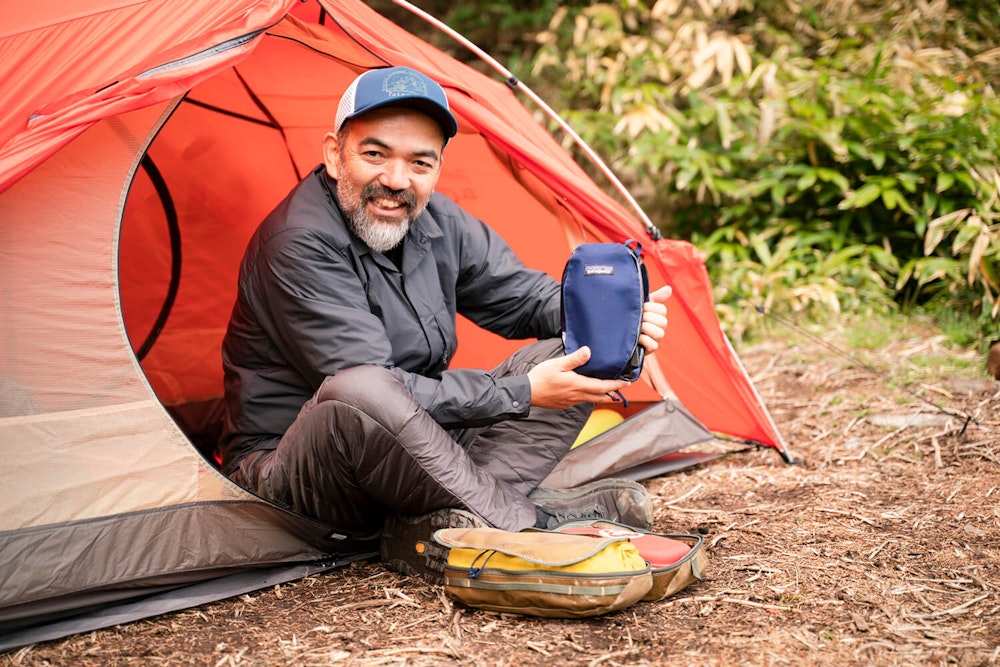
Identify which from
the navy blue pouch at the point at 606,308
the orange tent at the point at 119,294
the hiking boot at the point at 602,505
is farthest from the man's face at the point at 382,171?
the hiking boot at the point at 602,505

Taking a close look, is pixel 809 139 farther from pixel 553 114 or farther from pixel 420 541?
pixel 420 541

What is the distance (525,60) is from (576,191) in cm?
393

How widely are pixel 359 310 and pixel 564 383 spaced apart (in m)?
0.51

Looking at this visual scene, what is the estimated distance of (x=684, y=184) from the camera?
479 centimetres

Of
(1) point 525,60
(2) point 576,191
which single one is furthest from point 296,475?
(1) point 525,60

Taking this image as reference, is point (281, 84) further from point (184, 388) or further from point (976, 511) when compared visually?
point (976, 511)

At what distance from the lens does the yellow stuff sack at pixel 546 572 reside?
6.09 ft

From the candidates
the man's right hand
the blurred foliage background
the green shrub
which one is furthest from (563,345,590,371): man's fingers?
the blurred foliage background

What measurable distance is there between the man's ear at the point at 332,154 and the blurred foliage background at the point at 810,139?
2406mm

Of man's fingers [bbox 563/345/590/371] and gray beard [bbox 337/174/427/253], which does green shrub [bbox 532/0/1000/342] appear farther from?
gray beard [bbox 337/174/427/253]

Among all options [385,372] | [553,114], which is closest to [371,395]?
[385,372]

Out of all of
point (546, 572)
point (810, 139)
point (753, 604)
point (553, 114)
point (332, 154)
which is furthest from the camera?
point (810, 139)

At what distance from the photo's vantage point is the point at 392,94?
2197mm

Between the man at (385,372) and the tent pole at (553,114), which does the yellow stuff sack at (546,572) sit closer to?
the man at (385,372)
